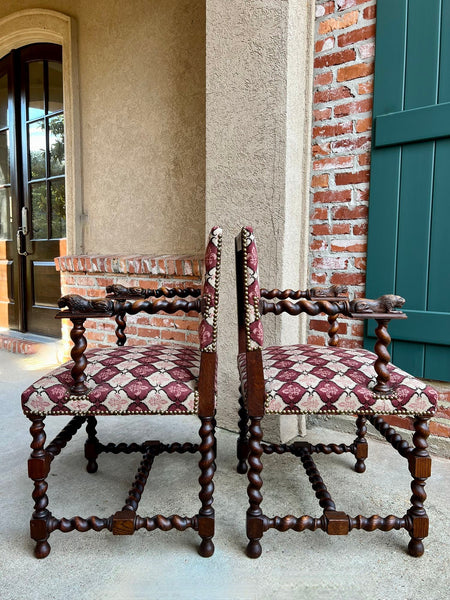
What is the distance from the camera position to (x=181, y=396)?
1342 mm

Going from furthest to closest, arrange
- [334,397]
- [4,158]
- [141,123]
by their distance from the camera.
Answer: [4,158], [141,123], [334,397]

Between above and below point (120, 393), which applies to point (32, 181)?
above

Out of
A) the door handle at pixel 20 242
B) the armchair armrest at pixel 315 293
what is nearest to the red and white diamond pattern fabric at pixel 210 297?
the armchair armrest at pixel 315 293

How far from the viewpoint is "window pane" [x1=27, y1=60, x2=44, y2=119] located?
402cm

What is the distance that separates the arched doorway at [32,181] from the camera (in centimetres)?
394

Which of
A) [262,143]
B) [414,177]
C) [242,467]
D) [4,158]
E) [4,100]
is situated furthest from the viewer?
[4,158]

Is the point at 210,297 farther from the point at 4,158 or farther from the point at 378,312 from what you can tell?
the point at 4,158

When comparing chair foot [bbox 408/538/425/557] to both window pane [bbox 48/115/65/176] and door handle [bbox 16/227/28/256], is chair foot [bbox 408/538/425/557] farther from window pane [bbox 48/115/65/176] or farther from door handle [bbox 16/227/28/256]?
door handle [bbox 16/227/28/256]

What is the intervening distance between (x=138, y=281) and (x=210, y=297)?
1.67 m

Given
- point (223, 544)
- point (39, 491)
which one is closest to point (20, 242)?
point (39, 491)

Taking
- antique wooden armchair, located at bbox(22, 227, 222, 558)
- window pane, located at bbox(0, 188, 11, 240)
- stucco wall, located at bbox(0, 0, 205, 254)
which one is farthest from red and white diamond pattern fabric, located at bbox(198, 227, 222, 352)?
window pane, located at bbox(0, 188, 11, 240)

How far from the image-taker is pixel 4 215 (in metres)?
4.60

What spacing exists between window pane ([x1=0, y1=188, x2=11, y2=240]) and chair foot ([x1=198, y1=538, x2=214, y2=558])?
4115 mm

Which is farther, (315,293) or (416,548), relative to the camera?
(315,293)
